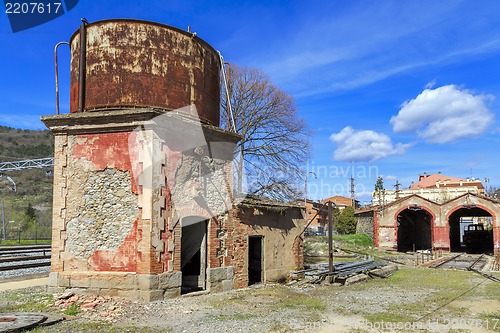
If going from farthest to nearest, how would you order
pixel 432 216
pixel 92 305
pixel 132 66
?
pixel 432 216
pixel 132 66
pixel 92 305

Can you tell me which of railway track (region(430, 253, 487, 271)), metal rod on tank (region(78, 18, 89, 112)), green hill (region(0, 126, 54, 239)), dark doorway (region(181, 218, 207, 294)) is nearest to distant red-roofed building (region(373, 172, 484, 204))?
railway track (region(430, 253, 487, 271))

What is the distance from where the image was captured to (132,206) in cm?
1072

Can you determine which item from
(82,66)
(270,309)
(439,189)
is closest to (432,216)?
(439,189)

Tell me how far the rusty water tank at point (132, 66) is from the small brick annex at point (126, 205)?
75cm

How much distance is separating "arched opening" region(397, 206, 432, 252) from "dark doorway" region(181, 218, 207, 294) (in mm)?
29048

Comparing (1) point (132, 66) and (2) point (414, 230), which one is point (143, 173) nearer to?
(1) point (132, 66)

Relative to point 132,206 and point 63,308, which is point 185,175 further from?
point 63,308

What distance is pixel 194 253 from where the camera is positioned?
1270cm

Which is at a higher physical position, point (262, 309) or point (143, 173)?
point (143, 173)

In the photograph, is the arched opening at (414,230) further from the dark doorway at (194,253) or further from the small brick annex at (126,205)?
the small brick annex at (126,205)

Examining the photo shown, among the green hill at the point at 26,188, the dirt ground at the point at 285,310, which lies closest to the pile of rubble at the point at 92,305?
the dirt ground at the point at 285,310

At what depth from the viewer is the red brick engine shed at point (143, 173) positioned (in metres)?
10.6

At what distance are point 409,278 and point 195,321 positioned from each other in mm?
11132

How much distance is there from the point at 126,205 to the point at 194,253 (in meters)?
3.02
